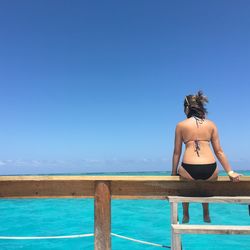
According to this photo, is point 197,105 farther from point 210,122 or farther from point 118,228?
point 118,228

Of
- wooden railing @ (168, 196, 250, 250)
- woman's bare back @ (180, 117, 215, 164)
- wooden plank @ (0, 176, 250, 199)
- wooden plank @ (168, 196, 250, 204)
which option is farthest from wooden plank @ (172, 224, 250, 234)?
woman's bare back @ (180, 117, 215, 164)

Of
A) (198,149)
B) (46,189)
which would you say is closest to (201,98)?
(198,149)

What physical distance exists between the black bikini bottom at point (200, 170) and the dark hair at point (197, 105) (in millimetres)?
607

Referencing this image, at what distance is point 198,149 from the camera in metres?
3.12

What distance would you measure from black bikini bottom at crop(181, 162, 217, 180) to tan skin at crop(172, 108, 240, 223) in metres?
0.04

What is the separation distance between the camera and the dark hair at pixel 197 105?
3.29 m

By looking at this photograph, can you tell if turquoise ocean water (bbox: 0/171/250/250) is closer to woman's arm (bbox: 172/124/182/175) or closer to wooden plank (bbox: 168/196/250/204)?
woman's arm (bbox: 172/124/182/175)

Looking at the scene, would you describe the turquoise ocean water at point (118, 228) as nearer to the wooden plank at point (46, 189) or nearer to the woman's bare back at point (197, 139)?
the woman's bare back at point (197, 139)

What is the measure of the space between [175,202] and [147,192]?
29cm

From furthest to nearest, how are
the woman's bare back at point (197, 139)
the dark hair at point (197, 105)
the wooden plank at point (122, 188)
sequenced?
the dark hair at point (197, 105) < the woman's bare back at point (197, 139) < the wooden plank at point (122, 188)

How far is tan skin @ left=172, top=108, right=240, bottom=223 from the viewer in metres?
3.06

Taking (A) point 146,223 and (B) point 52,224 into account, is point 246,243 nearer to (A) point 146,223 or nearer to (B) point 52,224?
(A) point 146,223

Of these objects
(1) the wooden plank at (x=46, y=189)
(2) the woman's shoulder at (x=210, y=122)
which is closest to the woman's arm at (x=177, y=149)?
(2) the woman's shoulder at (x=210, y=122)

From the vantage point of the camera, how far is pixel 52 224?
15.5 meters
